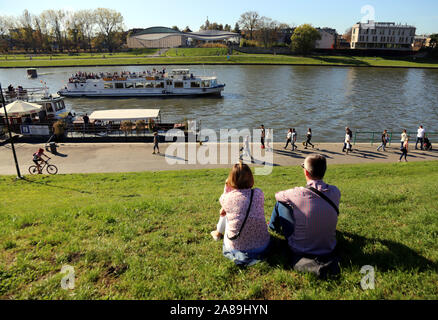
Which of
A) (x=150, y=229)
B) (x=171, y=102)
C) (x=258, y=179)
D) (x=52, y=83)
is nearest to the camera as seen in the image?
(x=150, y=229)

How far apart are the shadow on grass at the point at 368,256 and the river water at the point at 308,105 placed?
21.3 m

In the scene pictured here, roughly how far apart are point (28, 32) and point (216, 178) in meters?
163

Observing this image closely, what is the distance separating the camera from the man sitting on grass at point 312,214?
415 centimetres

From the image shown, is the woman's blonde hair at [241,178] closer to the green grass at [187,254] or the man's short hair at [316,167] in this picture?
the man's short hair at [316,167]

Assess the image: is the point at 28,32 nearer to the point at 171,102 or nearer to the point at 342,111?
the point at 171,102

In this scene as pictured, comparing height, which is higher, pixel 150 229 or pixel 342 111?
pixel 150 229

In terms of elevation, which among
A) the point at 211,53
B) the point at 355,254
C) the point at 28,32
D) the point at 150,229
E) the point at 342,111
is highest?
the point at 28,32

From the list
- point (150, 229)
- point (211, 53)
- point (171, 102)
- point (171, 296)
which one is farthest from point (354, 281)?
point (211, 53)

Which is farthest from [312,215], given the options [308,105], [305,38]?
[305,38]

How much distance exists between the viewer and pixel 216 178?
14.0 meters

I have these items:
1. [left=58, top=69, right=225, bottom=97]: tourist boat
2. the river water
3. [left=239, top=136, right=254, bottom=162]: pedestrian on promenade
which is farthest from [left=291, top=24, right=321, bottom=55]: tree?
[left=239, top=136, right=254, bottom=162]: pedestrian on promenade

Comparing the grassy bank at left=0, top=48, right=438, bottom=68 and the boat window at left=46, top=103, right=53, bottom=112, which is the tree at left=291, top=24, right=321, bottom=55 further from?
the boat window at left=46, top=103, right=53, bottom=112

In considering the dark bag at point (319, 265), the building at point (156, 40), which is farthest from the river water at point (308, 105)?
the building at point (156, 40)

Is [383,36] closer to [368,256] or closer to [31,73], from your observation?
[31,73]
